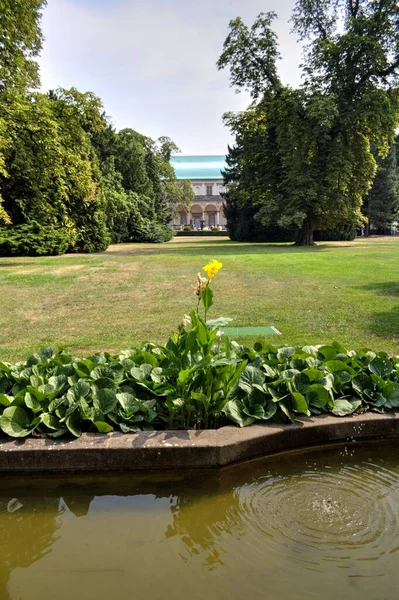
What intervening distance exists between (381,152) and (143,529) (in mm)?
30068

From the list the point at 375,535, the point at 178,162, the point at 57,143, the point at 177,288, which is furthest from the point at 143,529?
the point at 178,162

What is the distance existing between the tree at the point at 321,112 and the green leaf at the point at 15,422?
23.9m

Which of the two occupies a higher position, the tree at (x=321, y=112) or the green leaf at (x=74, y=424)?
the tree at (x=321, y=112)

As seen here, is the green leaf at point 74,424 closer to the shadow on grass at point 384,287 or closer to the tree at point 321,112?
the shadow on grass at point 384,287

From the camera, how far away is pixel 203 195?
9412 cm

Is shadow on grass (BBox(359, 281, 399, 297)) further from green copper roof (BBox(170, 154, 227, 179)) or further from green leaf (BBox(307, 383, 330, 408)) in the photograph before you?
green copper roof (BBox(170, 154, 227, 179))

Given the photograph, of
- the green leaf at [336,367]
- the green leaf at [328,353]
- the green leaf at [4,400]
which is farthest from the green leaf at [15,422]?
the green leaf at [328,353]

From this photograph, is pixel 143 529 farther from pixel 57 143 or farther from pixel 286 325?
pixel 57 143

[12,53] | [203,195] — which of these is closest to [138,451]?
[12,53]

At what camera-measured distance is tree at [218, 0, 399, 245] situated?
2450 cm

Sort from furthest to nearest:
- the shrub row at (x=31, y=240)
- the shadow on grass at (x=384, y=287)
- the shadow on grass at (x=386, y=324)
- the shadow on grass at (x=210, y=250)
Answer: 1. the shadow on grass at (x=210, y=250)
2. the shrub row at (x=31, y=240)
3. the shadow on grass at (x=384, y=287)
4. the shadow on grass at (x=386, y=324)

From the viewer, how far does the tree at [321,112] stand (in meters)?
24.5

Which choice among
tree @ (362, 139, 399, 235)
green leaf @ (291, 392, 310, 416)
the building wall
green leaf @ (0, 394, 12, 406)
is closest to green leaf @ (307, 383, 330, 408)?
green leaf @ (291, 392, 310, 416)

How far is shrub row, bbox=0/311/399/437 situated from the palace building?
84.9 metres
